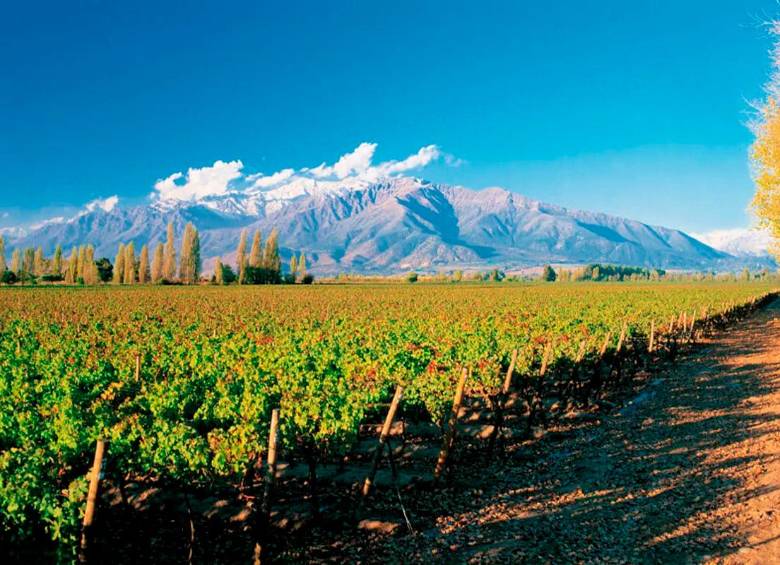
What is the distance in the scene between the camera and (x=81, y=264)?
13475cm

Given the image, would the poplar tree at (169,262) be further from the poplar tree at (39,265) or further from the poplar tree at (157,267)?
the poplar tree at (39,265)

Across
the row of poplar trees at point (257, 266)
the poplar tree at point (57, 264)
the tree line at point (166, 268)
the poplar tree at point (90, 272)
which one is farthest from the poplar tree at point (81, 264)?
the row of poplar trees at point (257, 266)

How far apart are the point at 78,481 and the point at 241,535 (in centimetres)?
344

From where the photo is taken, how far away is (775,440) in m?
13.7

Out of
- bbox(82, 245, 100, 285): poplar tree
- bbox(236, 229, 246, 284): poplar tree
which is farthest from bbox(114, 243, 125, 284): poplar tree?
bbox(236, 229, 246, 284): poplar tree

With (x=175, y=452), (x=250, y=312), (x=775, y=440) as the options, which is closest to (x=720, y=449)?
(x=775, y=440)

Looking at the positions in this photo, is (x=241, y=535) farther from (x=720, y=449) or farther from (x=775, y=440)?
(x=775, y=440)

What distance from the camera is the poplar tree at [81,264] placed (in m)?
131

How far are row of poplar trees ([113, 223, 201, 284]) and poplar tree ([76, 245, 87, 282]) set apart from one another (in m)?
8.87

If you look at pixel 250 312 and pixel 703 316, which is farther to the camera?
pixel 250 312

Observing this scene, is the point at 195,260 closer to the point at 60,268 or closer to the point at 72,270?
the point at 72,270

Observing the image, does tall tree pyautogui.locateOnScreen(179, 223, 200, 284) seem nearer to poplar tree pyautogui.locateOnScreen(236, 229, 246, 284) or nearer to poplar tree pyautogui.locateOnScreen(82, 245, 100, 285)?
poplar tree pyautogui.locateOnScreen(236, 229, 246, 284)

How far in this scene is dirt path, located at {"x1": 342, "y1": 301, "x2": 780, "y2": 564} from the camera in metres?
8.83

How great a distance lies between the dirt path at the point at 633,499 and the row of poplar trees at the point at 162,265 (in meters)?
129
